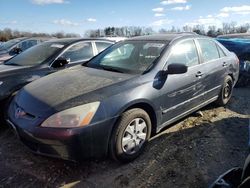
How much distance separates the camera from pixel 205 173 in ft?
10.1

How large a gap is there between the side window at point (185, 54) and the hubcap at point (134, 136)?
107cm

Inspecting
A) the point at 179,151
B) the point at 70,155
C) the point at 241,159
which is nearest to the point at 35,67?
the point at 70,155

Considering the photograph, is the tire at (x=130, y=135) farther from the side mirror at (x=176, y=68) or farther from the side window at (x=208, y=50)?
the side window at (x=208, y=50)

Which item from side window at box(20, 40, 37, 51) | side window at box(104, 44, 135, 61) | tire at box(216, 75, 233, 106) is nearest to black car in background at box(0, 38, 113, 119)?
side window at box(104, 44, 135, 61)

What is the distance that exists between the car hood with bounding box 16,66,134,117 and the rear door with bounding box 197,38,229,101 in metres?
1.65

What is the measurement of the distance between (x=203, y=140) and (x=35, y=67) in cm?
310

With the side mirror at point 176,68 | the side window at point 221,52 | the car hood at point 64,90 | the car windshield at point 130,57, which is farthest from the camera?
the side window at point 221,52

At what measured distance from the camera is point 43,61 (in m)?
4.89

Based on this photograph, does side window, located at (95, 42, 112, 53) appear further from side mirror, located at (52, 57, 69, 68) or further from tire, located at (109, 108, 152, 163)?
tire, located at (109, 108, 152, 163)

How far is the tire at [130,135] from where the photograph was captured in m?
3.05

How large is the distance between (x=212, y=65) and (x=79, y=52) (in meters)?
2.65

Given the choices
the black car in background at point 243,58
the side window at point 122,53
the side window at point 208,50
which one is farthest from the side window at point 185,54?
the black car in background at point 243,58

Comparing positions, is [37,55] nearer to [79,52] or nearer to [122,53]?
[79,52]

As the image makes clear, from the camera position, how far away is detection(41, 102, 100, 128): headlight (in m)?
2.74
